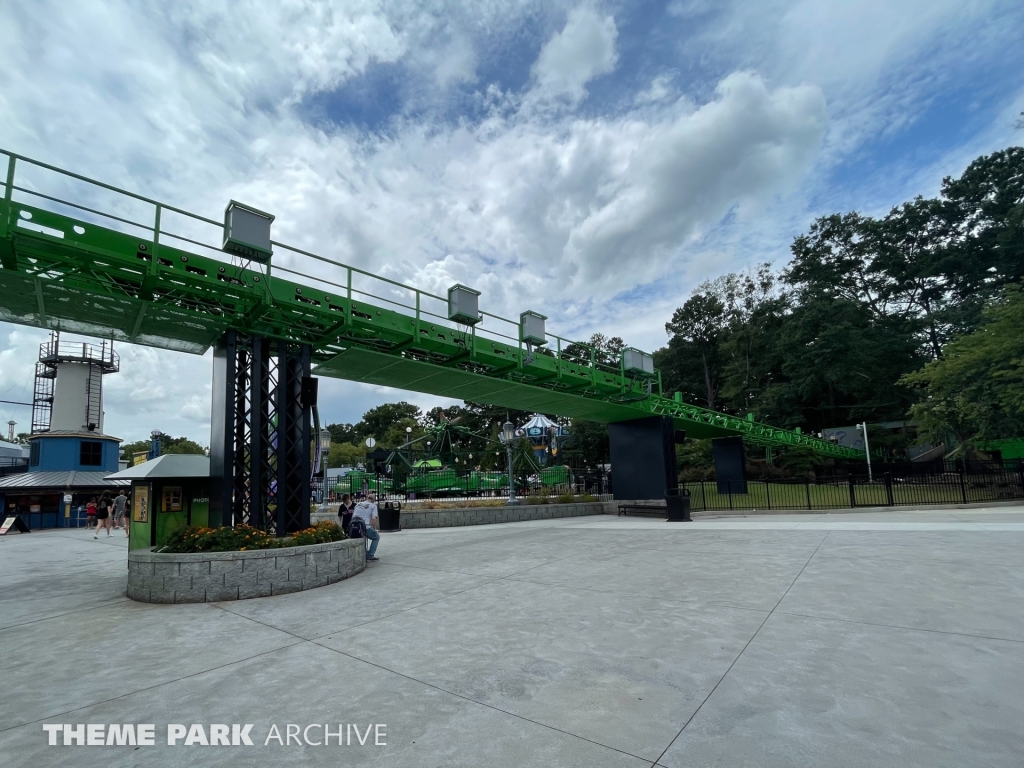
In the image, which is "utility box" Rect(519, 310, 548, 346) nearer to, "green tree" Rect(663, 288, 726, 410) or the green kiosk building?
the green kiosk building

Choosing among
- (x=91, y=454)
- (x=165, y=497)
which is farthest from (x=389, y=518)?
(x=91, y=454)

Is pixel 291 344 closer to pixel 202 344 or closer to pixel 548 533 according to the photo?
pixel 202 344

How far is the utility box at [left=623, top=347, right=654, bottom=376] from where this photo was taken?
2317 cm

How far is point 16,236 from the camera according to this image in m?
8.88

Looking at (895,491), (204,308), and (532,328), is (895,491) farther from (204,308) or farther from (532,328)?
(204,308)

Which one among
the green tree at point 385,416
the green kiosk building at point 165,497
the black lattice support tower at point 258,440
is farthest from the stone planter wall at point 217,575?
the green tree at point 385,416

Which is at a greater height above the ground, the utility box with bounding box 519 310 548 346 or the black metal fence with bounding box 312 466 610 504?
the utility box with bounding box 519 310 548 346

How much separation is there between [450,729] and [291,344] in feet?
36.0

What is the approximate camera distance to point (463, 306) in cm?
1572

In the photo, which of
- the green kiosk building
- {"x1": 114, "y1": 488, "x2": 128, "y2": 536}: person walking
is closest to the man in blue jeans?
the green kiosk building

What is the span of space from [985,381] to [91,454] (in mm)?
52678

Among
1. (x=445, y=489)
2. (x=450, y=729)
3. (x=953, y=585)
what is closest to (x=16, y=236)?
(x=450, y=729)

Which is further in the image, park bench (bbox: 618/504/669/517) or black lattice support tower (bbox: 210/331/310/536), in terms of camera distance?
park bench (bbox: 618/504/669/517)

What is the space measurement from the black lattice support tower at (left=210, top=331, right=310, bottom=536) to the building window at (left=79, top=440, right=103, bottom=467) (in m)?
32.5
